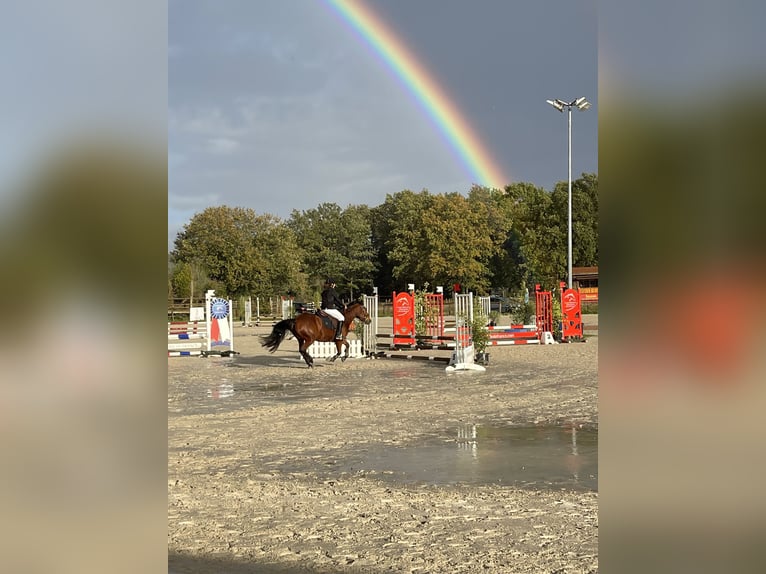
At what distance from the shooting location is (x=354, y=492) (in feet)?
17.7

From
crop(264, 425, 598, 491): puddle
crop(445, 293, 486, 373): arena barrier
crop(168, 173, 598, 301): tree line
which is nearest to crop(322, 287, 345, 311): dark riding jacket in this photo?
crop(445, 293, 486, 373): arena barrier

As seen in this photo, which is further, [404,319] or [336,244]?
[336,244]

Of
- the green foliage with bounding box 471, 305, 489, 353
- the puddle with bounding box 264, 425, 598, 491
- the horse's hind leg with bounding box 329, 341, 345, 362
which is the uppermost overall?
the green foliage with bounding box 471, 305, 489, 353

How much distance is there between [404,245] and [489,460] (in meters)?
50.5

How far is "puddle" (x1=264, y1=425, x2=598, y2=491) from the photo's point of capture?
5766mm

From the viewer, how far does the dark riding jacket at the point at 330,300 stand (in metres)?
16.4

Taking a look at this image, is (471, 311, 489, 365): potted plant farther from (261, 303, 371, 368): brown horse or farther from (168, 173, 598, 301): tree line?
(168, 173, 598, 301): tree line

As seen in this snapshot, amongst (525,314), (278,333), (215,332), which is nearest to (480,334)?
(278,333)

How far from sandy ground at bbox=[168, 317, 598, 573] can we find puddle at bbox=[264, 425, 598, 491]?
0.29 ft
